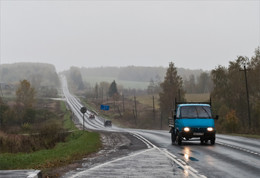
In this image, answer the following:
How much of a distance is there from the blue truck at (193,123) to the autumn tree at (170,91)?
66.5m

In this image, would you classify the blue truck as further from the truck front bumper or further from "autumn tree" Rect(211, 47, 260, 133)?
"autumn tree" Rect(211, 47, 260, 133)

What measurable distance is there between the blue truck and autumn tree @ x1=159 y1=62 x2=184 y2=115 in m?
66.5

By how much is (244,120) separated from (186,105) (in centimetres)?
5628

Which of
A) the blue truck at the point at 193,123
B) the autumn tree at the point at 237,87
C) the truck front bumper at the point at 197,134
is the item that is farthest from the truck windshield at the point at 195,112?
the autumn tree at the point at 237,87

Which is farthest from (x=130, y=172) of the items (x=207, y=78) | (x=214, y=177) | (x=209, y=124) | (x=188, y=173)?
(x=207, y=78)

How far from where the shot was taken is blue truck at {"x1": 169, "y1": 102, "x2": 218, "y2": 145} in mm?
21203

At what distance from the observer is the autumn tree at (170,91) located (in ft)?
296

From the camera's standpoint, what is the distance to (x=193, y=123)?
21.3 metres

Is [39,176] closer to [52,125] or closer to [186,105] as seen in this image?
[186,105]

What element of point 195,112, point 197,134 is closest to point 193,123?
point 197,134

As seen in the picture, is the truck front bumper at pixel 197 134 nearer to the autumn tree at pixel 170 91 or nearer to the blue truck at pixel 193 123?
the blue truck at pixel 193 123

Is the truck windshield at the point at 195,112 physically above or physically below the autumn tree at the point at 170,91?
below

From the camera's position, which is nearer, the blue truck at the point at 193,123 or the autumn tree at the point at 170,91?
the blue truck at the point at 193,123

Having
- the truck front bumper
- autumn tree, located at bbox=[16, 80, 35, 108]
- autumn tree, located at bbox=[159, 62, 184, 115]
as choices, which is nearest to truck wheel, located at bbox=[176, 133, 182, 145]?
the truck front bumper
